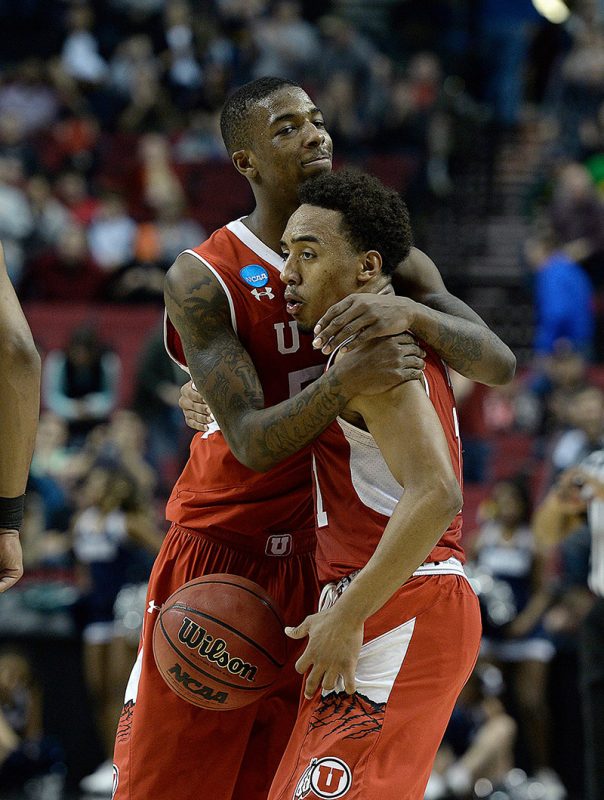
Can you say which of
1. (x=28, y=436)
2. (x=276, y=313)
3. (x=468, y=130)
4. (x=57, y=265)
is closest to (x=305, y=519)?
(x=276, y=313)

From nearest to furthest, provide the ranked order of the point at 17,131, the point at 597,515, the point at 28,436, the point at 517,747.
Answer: the point at 28,436 < the point at 597,515 < the point at 517,747 < the point at 17,131

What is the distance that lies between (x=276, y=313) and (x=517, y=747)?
15.1 ft

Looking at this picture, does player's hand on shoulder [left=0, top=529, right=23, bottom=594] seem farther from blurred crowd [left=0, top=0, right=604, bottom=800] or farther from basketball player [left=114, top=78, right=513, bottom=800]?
blurred crowd [left=0, top=0, right=604, bottom=800]

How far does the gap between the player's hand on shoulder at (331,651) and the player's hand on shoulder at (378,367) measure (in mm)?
534

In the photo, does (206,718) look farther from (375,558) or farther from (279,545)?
(375,558)

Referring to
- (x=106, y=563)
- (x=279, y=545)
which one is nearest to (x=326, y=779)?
(x=279, y=545)

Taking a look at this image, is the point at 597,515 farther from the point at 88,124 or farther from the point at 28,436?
the point at 88,124

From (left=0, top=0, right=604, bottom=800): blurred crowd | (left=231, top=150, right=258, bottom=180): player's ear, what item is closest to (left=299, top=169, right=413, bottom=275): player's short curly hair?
(left=231, top=150, right=258, bottom=180): player's ear

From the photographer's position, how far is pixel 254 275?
3768mm

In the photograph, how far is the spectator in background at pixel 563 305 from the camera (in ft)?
35.5

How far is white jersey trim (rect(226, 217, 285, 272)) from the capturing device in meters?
3.81

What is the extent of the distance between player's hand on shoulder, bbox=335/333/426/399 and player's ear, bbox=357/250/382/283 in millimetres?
243

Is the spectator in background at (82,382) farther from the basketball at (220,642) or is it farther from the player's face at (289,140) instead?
the basketball at (220,642)

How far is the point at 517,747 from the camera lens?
7.56m
